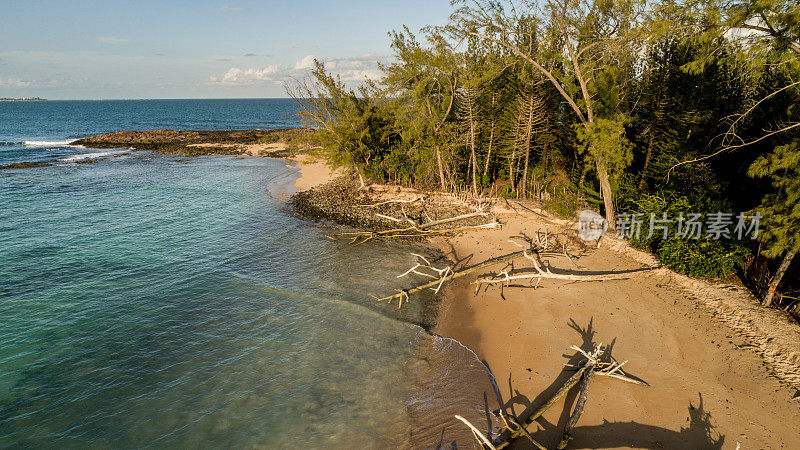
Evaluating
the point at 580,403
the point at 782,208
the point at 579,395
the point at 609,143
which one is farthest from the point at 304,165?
the point at 782,208

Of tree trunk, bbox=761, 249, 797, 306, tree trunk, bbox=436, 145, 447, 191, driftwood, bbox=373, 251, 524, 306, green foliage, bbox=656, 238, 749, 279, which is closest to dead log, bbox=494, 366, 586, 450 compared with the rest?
driftwood, bbox=373, 251, 524, 306

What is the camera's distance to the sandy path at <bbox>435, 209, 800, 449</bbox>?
7785 millimetres

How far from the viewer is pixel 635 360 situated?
32.2 ft

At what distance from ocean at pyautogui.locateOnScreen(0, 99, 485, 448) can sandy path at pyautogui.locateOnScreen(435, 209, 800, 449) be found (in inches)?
56.5

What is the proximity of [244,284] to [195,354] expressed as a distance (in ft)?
14.7

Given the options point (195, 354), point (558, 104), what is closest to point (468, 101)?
point (558, 104)

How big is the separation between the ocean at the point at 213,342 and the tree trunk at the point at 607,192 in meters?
10.0

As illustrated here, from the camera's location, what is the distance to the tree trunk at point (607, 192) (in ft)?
54.5

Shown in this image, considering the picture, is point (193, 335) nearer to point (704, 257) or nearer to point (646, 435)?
point (646, 435)

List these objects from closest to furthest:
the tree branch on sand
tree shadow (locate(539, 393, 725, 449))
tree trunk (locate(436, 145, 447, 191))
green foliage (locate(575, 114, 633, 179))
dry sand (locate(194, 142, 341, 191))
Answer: tree shadow (locate(539, 393, 725, 449))
the tree branch on sand
green foliage (locate(575, 114, 633, 179))
tree trunk (locate(436, 145, 447, 191))
dry sand (locate(194, 142, 341, 191))

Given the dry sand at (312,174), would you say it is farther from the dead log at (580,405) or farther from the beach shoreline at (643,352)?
the dead log at (580,405)
